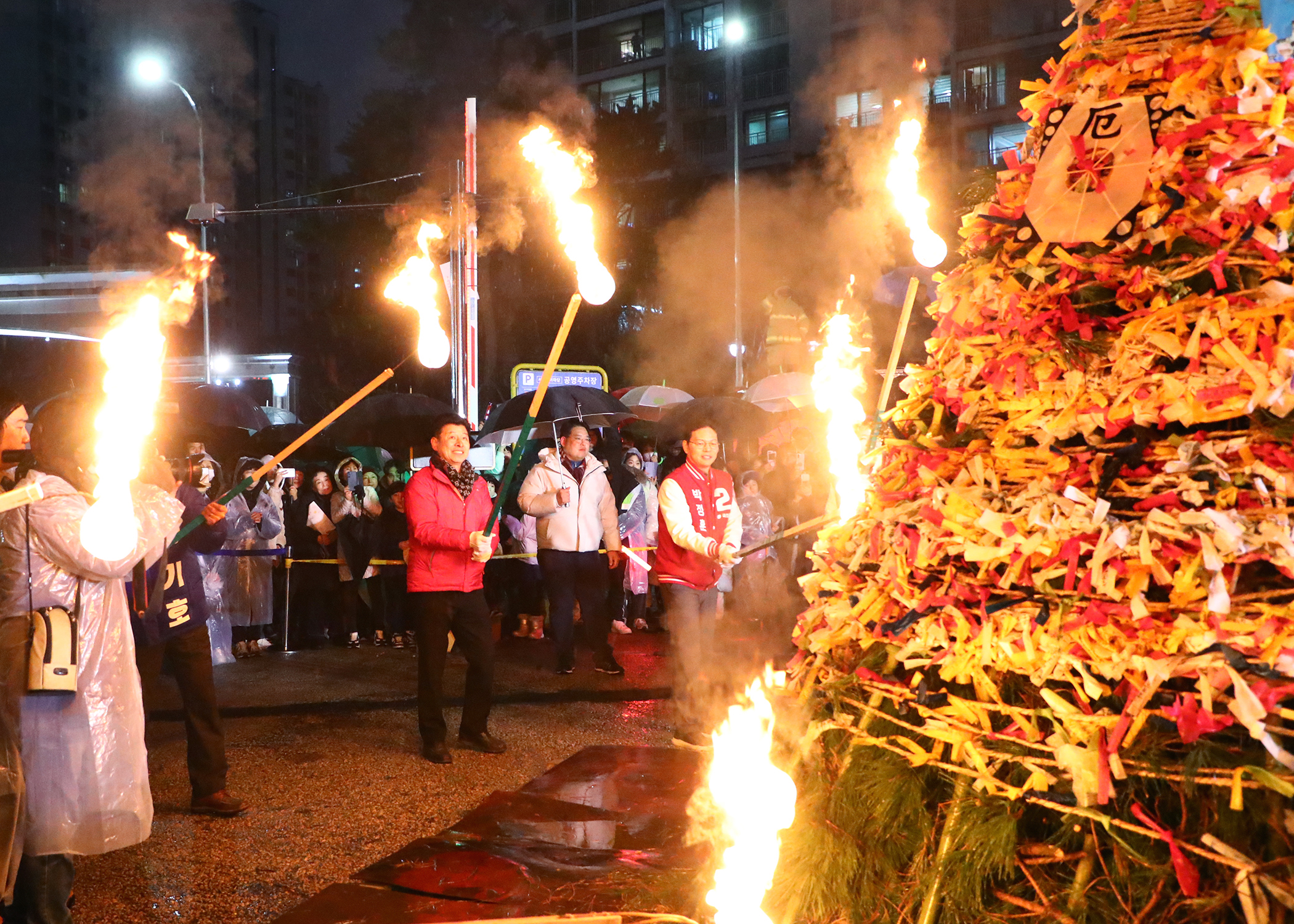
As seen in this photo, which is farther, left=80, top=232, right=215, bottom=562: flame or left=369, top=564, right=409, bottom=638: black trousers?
left=369, top=564, right=409, bottom=638: black trousers

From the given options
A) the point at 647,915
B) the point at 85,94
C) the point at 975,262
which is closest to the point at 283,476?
the point at 647,915

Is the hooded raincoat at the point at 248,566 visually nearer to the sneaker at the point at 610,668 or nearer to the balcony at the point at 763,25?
the sneaker at the point at 610,668

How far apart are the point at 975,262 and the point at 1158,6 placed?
781 mm

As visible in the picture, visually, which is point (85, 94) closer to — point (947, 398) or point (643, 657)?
point (643, 657)

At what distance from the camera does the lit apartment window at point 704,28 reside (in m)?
51.2

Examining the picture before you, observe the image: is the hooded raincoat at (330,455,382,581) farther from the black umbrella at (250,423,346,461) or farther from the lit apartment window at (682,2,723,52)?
the lit apartment window at (682,2,723,52)

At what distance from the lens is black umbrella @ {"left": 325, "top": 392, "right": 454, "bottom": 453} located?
40.9ft

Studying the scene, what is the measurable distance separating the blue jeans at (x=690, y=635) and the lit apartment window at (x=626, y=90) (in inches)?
1875

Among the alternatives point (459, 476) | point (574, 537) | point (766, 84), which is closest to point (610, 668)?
point (574, 537)

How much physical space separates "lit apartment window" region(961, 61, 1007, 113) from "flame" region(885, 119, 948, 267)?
4007 centimetres

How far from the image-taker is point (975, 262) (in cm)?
305

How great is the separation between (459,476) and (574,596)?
3304mm

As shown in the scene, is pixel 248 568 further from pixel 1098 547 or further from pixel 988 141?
pixel 988 141

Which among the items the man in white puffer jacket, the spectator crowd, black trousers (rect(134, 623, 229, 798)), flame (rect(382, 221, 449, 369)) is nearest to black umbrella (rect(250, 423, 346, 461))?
the spectator crowd
